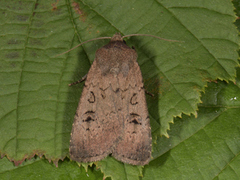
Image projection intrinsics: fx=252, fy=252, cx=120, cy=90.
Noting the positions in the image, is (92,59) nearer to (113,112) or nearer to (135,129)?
(113,112)

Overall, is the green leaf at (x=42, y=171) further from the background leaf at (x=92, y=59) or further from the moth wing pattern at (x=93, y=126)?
the moth wing pattern at (x=93, y=126)

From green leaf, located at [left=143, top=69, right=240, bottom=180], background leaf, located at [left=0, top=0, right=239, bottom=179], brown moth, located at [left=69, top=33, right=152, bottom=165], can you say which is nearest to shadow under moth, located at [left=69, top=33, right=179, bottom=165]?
brown moth, located at [left=69, top=33, right=152, bottom=165]

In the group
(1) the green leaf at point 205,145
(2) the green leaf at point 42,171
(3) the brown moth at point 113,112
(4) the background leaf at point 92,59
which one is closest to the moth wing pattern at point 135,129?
(3) the brown moth at point 113,112

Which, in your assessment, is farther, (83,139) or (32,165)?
(32,165)

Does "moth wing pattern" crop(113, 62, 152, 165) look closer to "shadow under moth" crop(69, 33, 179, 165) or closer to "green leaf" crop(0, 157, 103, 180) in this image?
"shadow under moth" crop(69, 33, 179, 165)

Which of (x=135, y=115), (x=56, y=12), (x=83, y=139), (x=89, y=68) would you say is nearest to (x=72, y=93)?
(x=89, y=68)

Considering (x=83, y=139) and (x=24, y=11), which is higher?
(x=24, y=11)

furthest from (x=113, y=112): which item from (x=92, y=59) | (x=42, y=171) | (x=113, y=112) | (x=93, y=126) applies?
(x=42, y=171)

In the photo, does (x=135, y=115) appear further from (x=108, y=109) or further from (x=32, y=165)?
(x=32, y=165)
